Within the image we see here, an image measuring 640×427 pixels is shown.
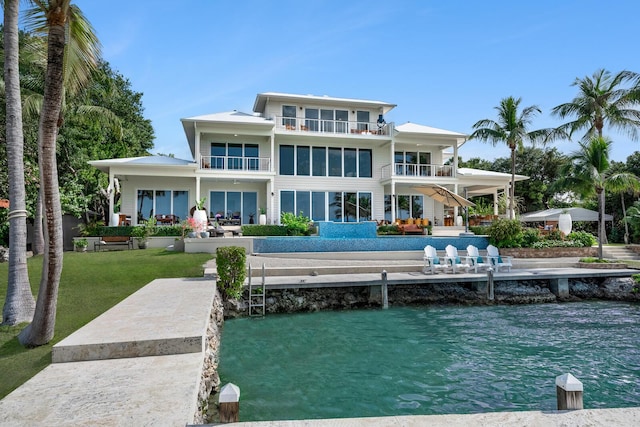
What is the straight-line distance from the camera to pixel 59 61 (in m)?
5.53

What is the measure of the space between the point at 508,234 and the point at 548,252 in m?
2.09

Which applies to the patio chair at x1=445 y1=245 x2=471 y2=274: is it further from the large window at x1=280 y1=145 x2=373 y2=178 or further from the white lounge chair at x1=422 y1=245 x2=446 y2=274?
the large window at x1=280 y1=145 x2=373 y2=178

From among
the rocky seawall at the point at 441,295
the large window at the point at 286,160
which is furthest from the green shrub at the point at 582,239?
the large window at the point at 286,160

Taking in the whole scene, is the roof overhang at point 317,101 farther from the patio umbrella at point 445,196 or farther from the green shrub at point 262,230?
the green shrub at point 262,230

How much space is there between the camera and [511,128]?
25344 mm

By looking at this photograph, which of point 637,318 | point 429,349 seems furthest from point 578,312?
point 429,349

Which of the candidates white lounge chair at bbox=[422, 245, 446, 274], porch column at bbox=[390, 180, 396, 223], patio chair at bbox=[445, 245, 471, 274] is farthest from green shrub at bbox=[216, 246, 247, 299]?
porch column at bbox=[390, 180, 396, 223]

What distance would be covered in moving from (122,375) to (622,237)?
117 feet

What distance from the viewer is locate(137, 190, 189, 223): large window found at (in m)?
22.6

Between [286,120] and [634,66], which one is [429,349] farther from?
[634,66]

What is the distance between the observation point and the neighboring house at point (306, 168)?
2242cm

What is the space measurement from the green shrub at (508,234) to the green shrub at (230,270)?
1318 centimetres

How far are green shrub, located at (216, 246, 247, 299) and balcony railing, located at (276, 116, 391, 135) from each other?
48.8ft

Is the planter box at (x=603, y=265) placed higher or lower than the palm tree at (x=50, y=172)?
lower
